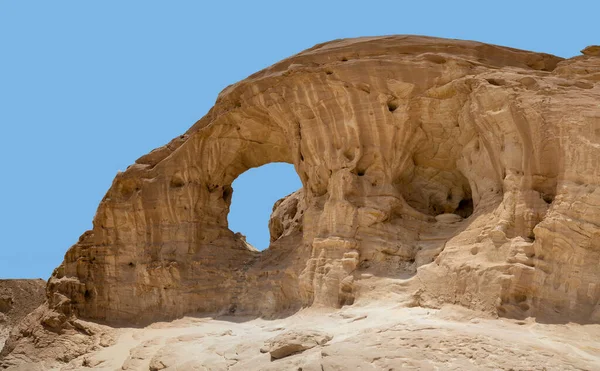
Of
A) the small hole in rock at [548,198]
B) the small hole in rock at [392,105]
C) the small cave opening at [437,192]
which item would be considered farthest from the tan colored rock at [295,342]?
the small hole in rock at [392,105]

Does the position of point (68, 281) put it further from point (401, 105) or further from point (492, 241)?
point (492, 241)

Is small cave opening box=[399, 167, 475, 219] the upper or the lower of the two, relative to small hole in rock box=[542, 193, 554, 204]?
upper

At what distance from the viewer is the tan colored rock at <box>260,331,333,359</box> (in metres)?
10.7

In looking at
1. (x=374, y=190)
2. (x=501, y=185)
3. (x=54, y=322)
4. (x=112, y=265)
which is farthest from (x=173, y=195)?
(x=501, y=185)

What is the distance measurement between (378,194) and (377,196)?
0.14 ft

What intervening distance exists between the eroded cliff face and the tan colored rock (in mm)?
2192

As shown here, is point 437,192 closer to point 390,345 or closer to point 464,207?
point 464,207

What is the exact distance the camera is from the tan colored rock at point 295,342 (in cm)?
1070

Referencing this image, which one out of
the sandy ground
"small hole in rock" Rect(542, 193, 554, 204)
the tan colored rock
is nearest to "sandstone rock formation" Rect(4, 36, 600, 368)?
"small hole in rock" Rect(542, 193, 554, 204)

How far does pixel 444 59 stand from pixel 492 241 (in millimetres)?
3627

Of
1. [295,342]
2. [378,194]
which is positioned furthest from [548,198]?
[295,342]

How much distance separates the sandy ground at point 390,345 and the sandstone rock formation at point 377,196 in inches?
20.9

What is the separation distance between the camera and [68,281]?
645 inches

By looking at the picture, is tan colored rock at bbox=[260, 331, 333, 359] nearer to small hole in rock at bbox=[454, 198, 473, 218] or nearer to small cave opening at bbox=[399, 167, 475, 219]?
small cave opening at bbox=[399, 167, 475, 219]
